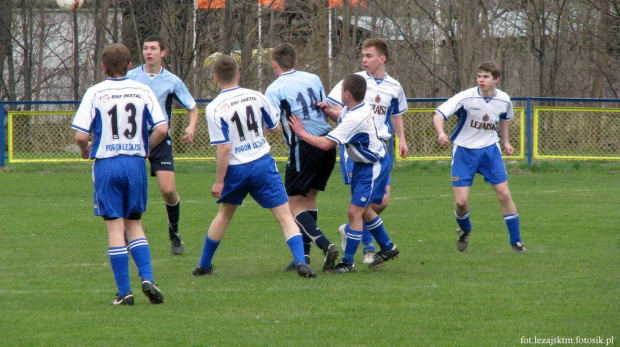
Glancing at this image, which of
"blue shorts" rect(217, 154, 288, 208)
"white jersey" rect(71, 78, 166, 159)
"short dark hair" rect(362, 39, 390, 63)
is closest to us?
"white jersey" rect(71, 78, 166, 159)

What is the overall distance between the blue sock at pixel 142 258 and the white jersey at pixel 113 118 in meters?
0.62

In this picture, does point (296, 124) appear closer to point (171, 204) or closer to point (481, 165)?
point (171, 204)

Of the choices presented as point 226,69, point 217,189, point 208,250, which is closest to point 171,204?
point 208,250

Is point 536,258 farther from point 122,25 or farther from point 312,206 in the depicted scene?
point 122,25

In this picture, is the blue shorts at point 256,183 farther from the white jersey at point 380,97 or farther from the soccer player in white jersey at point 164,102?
the soccer player in white jersey at point 164,102

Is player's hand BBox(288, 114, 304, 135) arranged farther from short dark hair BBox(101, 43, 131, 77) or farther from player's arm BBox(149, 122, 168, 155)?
short dark hair BBox(101, 43, 131, 77)

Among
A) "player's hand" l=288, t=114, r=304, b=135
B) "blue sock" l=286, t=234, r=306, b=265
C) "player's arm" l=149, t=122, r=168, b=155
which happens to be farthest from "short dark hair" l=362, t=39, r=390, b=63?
"player's arm" l=149, t=122, r=168, b=155

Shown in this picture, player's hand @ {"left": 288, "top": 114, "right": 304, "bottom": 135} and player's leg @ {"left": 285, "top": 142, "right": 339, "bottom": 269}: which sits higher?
player's hand @ {"left": 288, "top": 114, "right": 304, "bottom": 135}

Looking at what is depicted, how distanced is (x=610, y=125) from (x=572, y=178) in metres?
1.92

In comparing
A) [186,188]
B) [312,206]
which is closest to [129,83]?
[312,206]

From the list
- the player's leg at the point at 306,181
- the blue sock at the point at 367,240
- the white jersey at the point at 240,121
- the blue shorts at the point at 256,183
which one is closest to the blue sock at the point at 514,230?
the blue sock at the point at 367,240

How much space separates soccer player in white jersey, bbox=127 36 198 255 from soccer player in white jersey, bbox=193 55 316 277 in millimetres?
1437

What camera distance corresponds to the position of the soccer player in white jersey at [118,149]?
5.56 metres

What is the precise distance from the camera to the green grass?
4.80m
